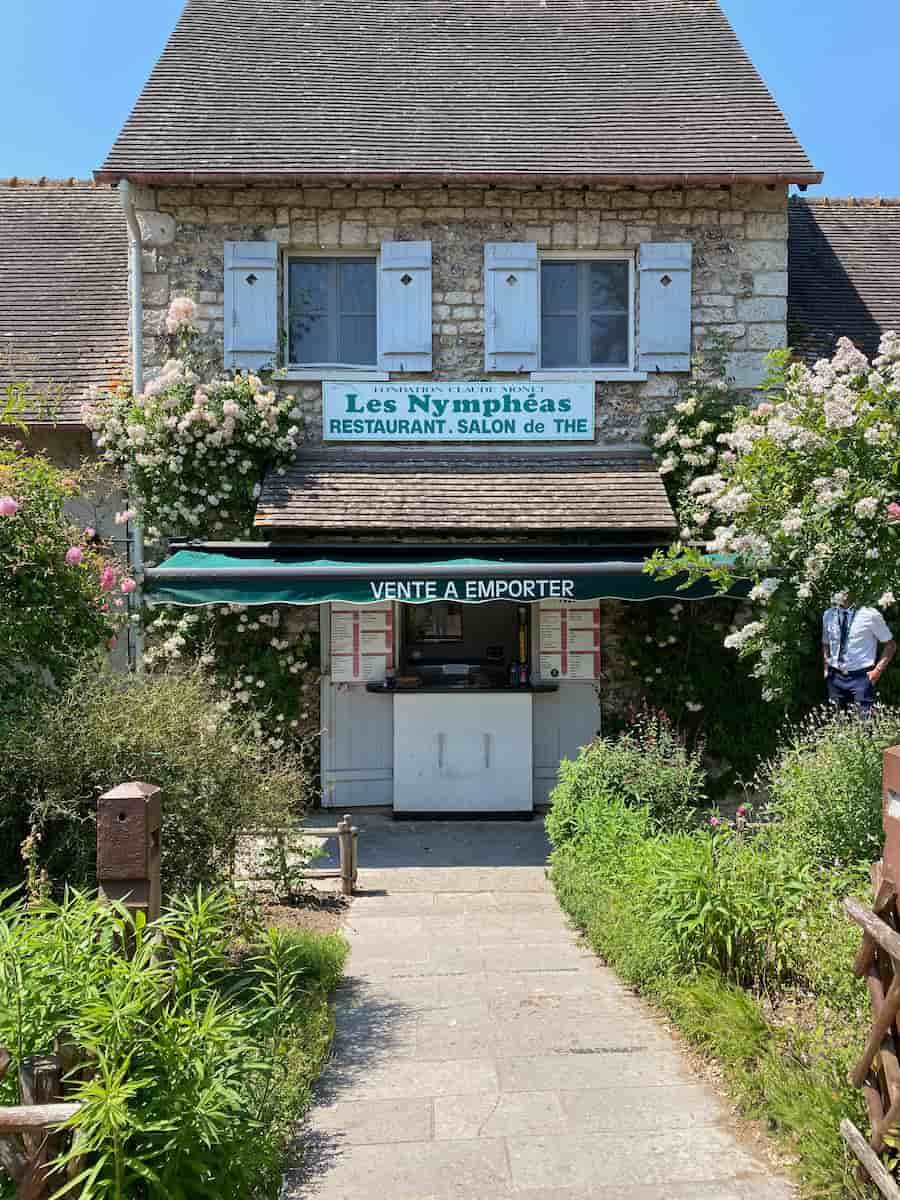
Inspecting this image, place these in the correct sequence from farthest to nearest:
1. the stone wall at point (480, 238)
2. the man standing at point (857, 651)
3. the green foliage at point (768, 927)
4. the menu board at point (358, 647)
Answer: the stone wall at point (480, 238)
the menu board at point (358, 647)
the man standing at point (857, 651)
the green foliage at point (768, 927)

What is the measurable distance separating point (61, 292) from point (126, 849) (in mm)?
10265

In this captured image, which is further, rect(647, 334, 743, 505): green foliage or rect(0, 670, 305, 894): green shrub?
rect(647, 334, 743, 505): green foliage

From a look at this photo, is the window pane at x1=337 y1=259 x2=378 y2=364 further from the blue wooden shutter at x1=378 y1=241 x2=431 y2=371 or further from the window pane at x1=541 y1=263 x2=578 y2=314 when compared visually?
the window pane at x1=541 y1=263 x2=578 y2=314

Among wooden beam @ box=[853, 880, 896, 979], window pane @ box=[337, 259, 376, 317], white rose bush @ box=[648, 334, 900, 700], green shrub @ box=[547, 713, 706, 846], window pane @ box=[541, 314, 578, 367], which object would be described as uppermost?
window pane @ box=[337, 259, 376, 317]

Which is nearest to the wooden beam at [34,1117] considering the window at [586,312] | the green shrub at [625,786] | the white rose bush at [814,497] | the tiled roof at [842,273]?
the white rose bush at [814,497]

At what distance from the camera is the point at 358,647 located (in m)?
10.2

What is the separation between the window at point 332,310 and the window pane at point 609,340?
2374 millimetres

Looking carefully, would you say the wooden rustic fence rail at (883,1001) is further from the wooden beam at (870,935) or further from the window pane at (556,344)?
the window pane at (556,344)

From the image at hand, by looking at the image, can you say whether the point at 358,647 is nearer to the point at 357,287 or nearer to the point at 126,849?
the point at 357,287

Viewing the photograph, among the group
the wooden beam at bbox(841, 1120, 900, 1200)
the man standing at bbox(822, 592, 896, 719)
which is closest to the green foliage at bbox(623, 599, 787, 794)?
the man standing at bbox(822, 592, 896, 719)

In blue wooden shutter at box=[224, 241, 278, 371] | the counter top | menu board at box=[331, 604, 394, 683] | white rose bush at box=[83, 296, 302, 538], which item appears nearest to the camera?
the counter top

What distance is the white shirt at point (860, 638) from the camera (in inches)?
328

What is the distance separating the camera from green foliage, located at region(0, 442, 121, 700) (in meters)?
5.40

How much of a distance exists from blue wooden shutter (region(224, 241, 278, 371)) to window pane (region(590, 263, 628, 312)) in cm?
342
